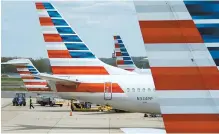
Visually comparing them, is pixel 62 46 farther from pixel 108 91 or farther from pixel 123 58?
pixel 123 58

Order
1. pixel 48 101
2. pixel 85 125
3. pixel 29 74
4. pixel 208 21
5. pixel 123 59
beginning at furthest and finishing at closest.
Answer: pixel 123 59, pixel 48 101, pixel 29 74, pixel 85 125, pixel 208 21

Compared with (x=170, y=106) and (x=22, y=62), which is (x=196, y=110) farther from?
(x=22, y=62)

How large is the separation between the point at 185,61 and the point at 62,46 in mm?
17188

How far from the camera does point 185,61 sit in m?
4.10

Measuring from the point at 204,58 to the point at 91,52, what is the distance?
17.3 metres

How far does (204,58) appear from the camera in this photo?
409 cm

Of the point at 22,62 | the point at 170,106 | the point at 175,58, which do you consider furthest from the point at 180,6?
the point at 22,62

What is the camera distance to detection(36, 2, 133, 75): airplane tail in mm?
21078

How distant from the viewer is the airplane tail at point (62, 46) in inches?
830

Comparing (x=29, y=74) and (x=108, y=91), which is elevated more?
(x=29, y=74)

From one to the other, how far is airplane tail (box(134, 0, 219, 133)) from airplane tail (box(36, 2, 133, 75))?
1685cm

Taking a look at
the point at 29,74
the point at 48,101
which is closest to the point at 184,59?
the point at 29,74

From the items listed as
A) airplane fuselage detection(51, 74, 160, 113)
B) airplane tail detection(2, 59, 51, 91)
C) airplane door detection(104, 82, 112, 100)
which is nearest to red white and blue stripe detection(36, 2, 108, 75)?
airplane fuselage detection(51, 74, 160, 113)

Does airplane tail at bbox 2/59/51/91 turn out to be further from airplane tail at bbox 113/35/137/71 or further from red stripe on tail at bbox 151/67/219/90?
red stripe on tail at bbox 151/67/219/90
